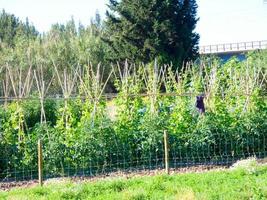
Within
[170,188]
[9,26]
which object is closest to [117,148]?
[170,188]

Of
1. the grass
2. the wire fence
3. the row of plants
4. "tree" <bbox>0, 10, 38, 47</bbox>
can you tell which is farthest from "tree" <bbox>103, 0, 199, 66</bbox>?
"tree" <bbox>0, 10, 38, 47</bbox>

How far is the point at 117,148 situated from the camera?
9.21 m

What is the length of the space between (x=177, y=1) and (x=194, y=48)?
2.79m

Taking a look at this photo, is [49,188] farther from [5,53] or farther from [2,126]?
[5,53]

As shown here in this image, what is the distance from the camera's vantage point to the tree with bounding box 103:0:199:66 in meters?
26.5

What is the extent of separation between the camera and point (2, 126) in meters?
9.55

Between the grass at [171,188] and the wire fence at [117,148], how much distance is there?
62.7 inches

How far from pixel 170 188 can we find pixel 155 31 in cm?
2038

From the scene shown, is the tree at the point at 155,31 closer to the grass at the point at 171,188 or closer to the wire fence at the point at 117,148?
the wire fence at the point at 117,148

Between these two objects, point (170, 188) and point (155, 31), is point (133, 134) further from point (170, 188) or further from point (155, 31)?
point (155, 31)

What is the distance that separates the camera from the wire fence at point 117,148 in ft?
29.2

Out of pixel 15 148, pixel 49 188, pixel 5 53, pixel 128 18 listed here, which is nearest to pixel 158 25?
pixel 128 18

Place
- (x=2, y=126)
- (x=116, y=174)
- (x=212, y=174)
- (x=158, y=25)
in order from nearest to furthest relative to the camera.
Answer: (x=212, y=174) < (x=116, y=174) < (x=2, y=126) < (x=158, y=25)

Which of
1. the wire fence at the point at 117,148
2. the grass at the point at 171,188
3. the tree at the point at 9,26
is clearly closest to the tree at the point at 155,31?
the wire fence at the point at 117,148
